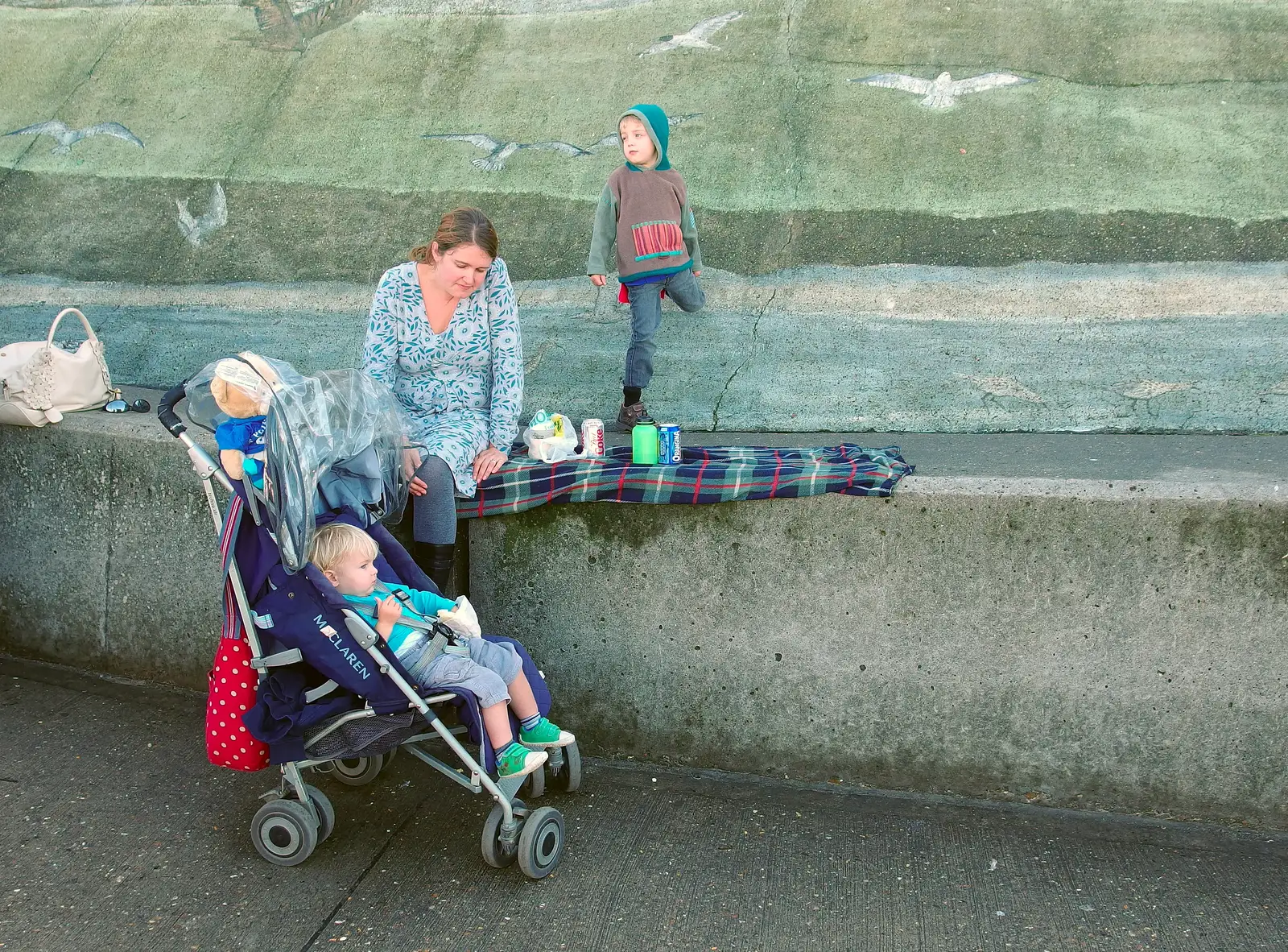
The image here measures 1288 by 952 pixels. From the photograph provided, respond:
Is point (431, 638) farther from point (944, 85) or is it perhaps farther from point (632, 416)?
point (944, 85)

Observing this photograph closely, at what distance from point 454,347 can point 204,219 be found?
146 inches

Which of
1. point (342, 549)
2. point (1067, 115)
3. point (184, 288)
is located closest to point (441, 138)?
point (184, 288)

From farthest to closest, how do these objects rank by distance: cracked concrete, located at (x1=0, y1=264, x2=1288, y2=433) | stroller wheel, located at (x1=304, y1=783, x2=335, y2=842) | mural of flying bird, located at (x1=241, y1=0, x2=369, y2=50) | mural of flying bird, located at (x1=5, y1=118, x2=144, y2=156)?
→ mural of flying bird, located at (x1=241, y1=0, x2=369, y2=50) → mural of flying bird, located at (x1=5, y1=118, x2=144, y2=156) → cracked concrete, located at (x1=0, y1=264, x2=1288, y2=433) → stroller wheel, located at (x1=304, y1=783, x2=335, y2=842)

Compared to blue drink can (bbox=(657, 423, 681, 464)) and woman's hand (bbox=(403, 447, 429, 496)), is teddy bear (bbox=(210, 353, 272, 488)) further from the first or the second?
blue drink can (bbox=(657, 423, 681, 464))

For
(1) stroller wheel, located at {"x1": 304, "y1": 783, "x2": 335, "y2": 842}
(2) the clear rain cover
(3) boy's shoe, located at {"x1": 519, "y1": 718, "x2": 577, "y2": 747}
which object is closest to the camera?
(2) the clear rain cover

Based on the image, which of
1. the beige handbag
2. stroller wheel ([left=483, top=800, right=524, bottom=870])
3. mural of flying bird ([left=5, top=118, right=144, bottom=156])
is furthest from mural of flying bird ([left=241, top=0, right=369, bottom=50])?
stroller wheel ([left=483, top=800, right=524, bottom=870])

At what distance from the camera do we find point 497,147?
700cm

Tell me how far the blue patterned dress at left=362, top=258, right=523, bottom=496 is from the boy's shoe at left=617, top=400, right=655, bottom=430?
3.12 ft

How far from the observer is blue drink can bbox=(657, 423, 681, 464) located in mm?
3895

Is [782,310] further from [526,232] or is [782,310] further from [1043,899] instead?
[1043,899]

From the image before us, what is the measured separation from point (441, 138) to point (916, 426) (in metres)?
3.82

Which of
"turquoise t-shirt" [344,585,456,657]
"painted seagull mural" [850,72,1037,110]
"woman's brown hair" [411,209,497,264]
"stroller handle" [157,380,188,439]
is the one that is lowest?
"turquoise t-shirt" [344,585,456,657]

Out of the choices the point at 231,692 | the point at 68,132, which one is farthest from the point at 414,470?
the point at 68,132

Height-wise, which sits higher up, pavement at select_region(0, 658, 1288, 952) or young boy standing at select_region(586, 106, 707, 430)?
young boy standing at select_region(586, 106, 707, 430)
